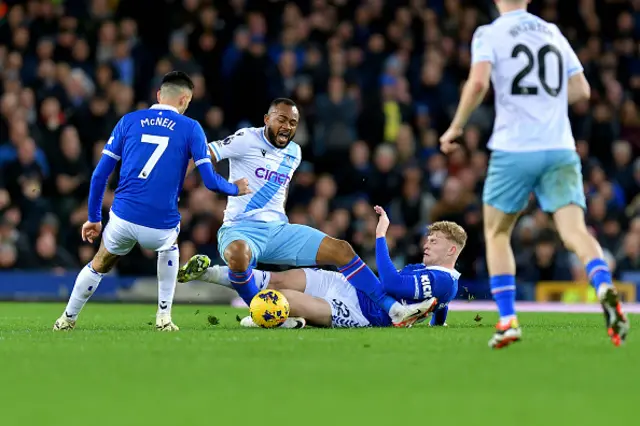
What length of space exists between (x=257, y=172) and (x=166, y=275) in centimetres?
150

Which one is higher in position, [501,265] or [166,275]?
[501,265]

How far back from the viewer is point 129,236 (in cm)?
820

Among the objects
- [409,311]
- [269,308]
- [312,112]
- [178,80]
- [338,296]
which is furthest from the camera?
[312,112]

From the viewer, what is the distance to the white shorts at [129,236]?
8180 millimetres

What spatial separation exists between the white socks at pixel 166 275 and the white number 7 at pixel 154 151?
0.63 m

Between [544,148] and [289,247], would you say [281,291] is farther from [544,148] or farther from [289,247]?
[544,148]

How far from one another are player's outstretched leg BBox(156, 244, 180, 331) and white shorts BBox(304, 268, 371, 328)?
117 cm

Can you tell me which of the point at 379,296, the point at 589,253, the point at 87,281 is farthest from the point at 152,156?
the point at 589,253

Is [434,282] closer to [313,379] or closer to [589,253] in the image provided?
[589,253]

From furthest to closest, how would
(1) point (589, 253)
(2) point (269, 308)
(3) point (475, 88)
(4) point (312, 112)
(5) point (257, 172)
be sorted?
(4) point (312, 112) → (5) point (257, 172) → (2) point (269, 308) → (1) point (589, 253) → (3) point (475, 88)

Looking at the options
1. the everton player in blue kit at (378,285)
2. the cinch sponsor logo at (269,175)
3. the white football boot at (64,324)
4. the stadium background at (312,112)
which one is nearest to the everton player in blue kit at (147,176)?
the white football boot at (64,324)

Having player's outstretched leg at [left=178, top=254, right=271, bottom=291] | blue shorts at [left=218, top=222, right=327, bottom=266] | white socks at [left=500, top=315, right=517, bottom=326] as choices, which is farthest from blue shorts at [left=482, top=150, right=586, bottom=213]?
player's outstretched leg at [left=178, top=254, right=271, bottom=291]

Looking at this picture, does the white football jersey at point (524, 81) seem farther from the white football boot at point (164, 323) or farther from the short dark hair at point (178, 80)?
the white football boot at point (164, 323)

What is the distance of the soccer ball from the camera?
8562 mm
